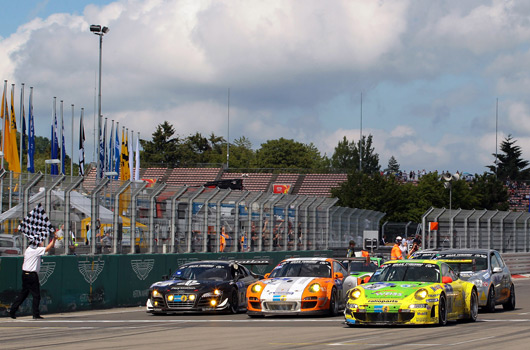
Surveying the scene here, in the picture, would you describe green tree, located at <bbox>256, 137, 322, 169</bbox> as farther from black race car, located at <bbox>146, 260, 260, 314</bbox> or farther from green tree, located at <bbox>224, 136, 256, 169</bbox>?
black race car, located at <bbox>146, 260, 260, 314</bbox>

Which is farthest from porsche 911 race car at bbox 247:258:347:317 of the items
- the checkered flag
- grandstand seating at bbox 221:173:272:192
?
grandstand seating at bbox 221:173:272:192

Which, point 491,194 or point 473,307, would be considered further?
point 491,194

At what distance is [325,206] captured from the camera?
31.2 metres

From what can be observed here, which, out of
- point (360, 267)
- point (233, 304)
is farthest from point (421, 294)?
point (360, 267)

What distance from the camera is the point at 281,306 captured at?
1634cm

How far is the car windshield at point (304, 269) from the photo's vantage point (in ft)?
57.6

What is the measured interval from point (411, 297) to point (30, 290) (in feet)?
24.6

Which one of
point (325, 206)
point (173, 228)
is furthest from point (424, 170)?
point (173, 228)

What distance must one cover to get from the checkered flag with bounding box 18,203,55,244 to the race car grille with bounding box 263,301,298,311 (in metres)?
5.62

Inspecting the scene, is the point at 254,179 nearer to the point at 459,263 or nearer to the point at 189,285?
the point at 189,285

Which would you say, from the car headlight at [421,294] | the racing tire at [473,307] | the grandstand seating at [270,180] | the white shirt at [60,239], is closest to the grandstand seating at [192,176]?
the grandstand seating at [270,180]

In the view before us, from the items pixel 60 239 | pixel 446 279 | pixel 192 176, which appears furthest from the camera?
pixel 192 176

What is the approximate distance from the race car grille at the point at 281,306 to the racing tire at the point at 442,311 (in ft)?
10.6

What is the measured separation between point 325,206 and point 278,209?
3.36 meters
